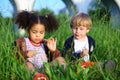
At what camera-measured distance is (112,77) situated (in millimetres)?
2568

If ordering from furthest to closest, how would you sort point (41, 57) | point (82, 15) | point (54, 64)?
point (82, 15) → point (41, 57) → point (54, 64)

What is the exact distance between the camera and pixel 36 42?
10.7 ft

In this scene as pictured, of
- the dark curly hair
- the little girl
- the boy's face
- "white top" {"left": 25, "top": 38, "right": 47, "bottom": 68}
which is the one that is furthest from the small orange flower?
the boy's face

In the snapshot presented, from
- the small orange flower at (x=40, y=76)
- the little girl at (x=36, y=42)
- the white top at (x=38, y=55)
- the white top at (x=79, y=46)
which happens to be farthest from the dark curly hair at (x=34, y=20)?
the small orange flower at (x=40, y=76)

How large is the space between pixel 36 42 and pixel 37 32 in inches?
4.1

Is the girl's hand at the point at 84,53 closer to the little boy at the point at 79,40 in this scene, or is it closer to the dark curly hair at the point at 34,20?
the little boy at the point at 79,40

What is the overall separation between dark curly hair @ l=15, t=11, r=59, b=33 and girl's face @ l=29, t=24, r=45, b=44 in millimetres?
49

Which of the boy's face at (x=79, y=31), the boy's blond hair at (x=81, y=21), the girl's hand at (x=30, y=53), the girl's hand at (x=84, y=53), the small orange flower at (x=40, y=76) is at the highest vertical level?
the boy's blond hair at (x=81, y=21)

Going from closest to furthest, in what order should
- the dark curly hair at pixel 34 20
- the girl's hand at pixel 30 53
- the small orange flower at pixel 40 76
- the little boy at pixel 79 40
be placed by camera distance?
the small orange flower at pixel 40 76 < the girl's hand at pixel 30 53 < the dark curly hair at pixel 34 20 < the little boy at pixel 79 40

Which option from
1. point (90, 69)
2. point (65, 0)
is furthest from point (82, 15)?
point (65, 0)

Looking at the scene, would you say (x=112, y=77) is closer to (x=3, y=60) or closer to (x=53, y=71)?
(x=53, y=71)

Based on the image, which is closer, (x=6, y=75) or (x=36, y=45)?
(x=6, y=75)

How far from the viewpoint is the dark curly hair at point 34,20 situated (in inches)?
130

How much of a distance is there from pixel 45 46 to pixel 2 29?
384mm
